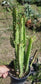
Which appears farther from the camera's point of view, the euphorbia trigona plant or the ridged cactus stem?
the ridged cactus stem

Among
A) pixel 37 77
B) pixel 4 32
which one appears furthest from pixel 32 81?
pixel 4 32

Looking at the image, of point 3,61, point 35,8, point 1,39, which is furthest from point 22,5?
point 3,61

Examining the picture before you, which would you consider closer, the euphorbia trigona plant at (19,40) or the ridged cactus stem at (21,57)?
the euphorbia trigona plant at (19,40)

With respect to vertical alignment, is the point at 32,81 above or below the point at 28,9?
below

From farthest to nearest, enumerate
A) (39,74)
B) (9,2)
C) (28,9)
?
(9,2)
(28,9)
(39,74)

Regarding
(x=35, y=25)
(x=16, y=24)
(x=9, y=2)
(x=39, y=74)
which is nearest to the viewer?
(x=16, y=24)

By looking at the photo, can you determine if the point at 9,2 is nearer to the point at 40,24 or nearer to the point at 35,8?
the point at 35,8

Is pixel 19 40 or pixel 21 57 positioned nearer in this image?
pixel 19 40

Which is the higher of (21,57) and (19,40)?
(19,40)

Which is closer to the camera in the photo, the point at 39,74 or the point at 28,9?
the point at 39,74

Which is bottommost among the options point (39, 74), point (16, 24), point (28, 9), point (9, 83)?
point (9, 83)
